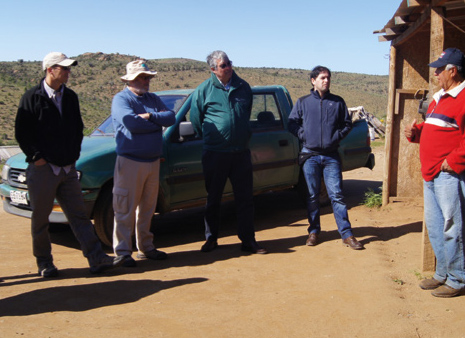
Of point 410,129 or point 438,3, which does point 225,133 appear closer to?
point 410,129

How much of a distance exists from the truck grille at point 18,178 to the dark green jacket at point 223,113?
2135 millimetres

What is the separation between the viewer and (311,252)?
605 cm

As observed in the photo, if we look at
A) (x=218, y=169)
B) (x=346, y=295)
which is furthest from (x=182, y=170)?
(x=346, y=295)

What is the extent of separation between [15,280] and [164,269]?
141 centimetres

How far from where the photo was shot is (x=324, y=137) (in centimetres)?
615

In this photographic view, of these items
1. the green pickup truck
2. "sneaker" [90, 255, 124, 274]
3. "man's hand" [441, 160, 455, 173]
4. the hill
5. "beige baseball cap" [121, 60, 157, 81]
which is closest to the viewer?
"man's hand" [441, 160, 455, 173]

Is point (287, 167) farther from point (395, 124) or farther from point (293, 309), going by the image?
point (293, 309)

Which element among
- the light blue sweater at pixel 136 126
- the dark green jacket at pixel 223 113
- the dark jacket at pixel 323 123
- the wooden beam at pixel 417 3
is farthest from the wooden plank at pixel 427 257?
the light blue sweater at pixel 136 126

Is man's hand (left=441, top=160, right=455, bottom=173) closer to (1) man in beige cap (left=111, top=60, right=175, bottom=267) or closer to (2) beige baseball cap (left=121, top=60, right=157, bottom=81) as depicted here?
(1) man in beige cap (left=111, top=60, right=175, bottom=267)

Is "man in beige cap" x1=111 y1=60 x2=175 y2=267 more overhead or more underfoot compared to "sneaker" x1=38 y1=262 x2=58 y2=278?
more overhead

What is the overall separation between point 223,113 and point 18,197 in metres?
2.60

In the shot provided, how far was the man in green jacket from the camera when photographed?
5.73 m

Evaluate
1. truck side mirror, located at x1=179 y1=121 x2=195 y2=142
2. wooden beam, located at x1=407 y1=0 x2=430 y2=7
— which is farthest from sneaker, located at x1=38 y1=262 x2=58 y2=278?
wooden beam, located at x1=407 y1=0 x2=430 y2=7

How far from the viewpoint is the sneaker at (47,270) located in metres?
5.12
